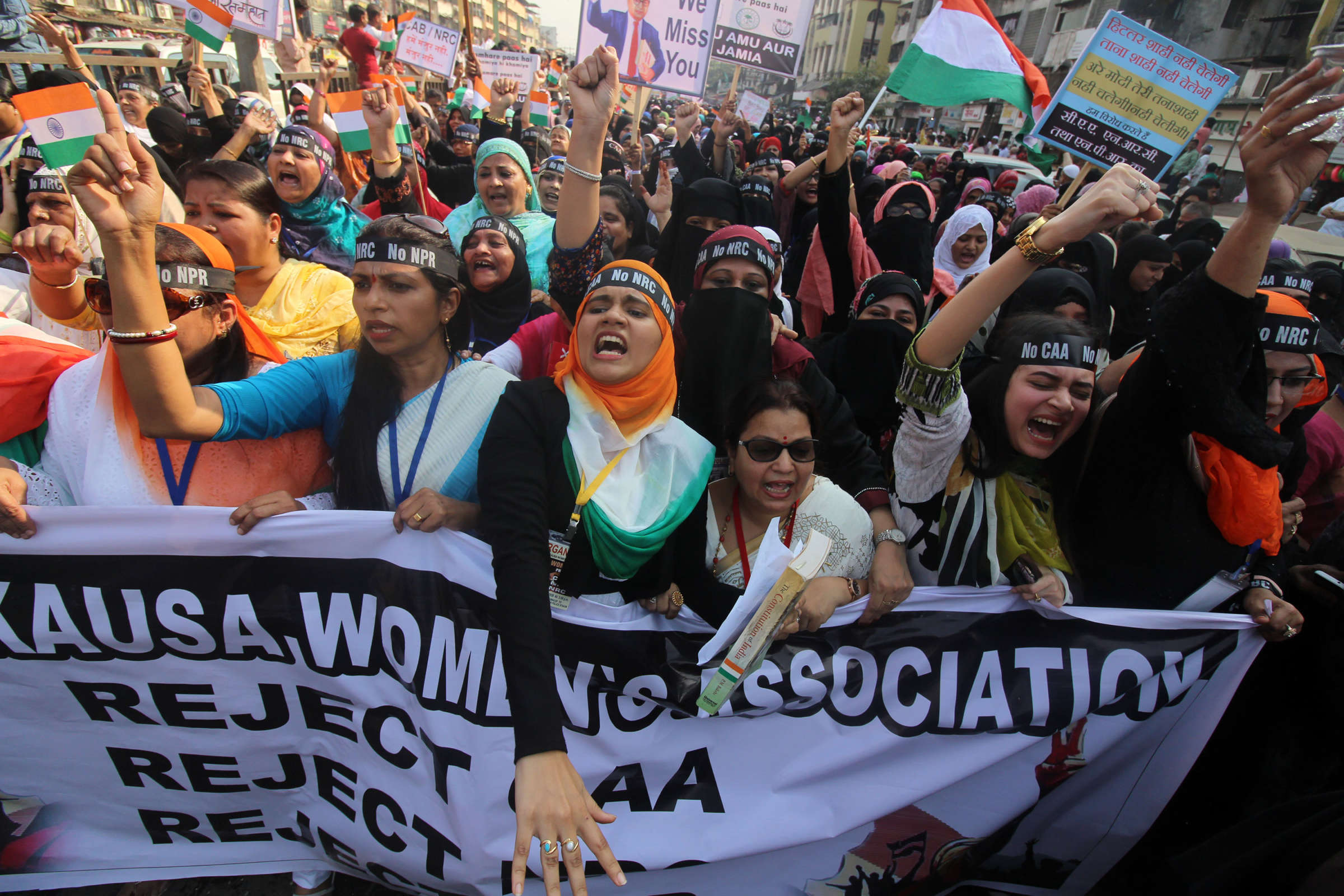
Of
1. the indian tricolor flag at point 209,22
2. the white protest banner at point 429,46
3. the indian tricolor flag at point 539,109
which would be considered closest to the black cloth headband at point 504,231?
the indian tricolor flag at point 209,22

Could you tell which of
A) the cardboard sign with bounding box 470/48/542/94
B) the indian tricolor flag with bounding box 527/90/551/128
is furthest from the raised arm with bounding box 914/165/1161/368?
the indian tricolor flag with bounding box 527/90/551/128

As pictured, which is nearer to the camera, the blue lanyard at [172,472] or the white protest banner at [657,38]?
the blue lanyard at [172,472]

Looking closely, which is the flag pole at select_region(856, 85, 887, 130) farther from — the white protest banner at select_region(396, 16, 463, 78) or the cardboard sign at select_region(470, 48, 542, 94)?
the cardboard sign at select_region(470, 48, 542, 94)

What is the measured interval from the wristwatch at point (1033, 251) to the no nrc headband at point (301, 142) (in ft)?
12.5

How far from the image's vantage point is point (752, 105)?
9.14m

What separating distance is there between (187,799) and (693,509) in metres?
1.73

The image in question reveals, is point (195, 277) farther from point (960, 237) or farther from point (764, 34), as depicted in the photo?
point (764, 34)

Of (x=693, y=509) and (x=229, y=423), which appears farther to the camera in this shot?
(x=693, y=509)

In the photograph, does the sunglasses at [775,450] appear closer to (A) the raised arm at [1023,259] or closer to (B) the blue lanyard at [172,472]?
(A) the raised arm at [1023,259]

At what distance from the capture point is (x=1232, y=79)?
126 inches

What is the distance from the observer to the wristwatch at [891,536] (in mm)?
1994

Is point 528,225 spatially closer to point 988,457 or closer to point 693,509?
point 693,509

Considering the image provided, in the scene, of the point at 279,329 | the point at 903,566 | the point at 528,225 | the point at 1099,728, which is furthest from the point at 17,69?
the point at 1099,728

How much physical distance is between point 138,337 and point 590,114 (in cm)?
139
